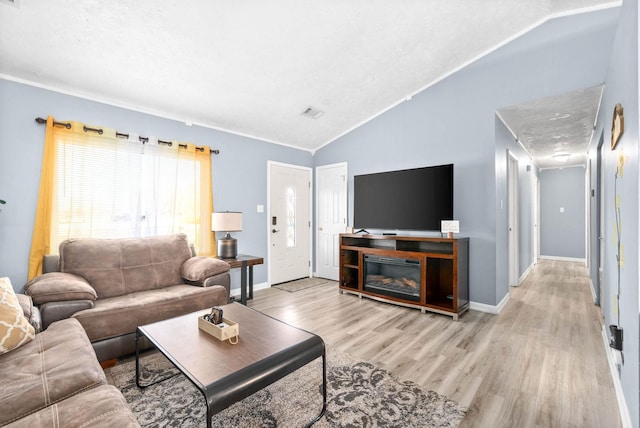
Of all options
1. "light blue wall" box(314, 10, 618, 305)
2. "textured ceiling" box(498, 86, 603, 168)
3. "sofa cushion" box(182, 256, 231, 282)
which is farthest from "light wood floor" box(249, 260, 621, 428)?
"textured ceiling" box(498, 86, 603, 168)

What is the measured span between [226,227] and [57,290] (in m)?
1.81

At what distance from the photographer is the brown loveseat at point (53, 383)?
107 centimetres

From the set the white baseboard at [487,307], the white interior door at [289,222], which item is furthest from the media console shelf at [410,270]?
the white interior door at [289,222]

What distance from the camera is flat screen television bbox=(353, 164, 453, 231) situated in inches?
139

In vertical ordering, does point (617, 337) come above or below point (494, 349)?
above

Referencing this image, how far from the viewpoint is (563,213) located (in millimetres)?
7055

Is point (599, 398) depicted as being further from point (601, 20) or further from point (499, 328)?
point (601, 20)

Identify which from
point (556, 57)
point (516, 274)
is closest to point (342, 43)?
point (556, 57)

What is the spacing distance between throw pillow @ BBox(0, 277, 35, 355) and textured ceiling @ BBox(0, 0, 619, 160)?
196cm

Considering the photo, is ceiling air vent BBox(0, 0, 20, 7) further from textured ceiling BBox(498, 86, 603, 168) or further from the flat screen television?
textured ceiling BBox(498, 86, 603, 168)

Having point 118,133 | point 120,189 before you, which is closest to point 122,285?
point 120,189

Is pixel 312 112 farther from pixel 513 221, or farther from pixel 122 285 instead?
pixel 513 221

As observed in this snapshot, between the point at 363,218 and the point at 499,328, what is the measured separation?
2.14m

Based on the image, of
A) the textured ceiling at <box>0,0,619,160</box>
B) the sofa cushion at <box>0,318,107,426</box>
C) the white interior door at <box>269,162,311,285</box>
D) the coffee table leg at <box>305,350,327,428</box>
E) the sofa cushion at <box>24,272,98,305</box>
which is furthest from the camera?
the white interior door at <box>269,162,311,285</box>
